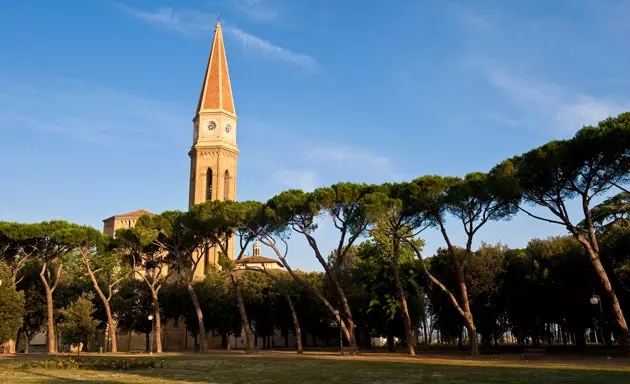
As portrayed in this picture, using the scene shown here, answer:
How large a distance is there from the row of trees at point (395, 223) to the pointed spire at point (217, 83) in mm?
24877

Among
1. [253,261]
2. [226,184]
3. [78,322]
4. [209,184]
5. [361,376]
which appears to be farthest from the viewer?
[209,184]

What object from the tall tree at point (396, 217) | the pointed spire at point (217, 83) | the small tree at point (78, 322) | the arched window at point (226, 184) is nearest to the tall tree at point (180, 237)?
the small tree at point (78, 322)

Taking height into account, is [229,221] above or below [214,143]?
below

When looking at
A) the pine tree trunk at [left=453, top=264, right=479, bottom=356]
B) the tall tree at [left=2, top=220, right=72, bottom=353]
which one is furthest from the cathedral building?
the pine tree trunk at [left=453, top=264, right=479, bottom=356]

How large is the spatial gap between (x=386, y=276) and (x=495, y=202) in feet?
42.3

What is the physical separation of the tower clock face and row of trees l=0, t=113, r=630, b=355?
22229 mm

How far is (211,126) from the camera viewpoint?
224 feet

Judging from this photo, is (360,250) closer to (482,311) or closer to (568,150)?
(482,311)

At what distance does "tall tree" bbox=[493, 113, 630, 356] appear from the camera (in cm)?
2550

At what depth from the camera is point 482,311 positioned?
141 feet

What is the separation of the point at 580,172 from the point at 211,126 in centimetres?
4839

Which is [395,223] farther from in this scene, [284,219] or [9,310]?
[9,310]

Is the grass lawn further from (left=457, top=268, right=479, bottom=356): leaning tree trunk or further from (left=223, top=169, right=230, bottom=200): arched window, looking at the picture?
(left=223, top=169, right=230, bottom=200): arched window

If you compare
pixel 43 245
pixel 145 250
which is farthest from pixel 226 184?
pixel 43 245
